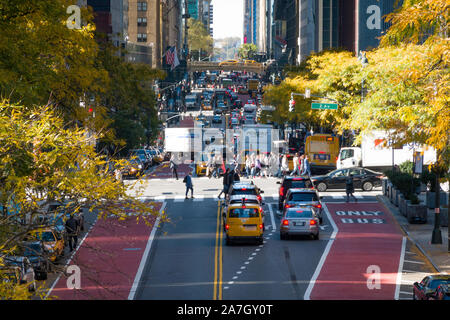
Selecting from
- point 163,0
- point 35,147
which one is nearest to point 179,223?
point 35,147

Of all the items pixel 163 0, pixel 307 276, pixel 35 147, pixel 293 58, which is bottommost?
pixel 307 276

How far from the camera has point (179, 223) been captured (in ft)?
130

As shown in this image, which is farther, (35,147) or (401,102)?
(401,102)

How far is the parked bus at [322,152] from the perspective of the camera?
2484 inches

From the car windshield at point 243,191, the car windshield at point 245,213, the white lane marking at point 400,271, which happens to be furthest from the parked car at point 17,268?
the car windshield at point 243,191

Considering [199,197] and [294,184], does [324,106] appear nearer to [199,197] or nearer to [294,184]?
[199,197]

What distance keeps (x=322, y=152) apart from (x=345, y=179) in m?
12.5

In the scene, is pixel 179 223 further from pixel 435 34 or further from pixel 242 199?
pixel 435 34

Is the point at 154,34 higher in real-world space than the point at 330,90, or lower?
higher

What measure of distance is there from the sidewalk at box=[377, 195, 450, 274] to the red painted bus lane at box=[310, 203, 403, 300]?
491 millimetres

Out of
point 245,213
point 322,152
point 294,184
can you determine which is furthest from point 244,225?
point 322,152

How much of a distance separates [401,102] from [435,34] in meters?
19.3

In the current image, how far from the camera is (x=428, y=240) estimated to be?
1357 inches
